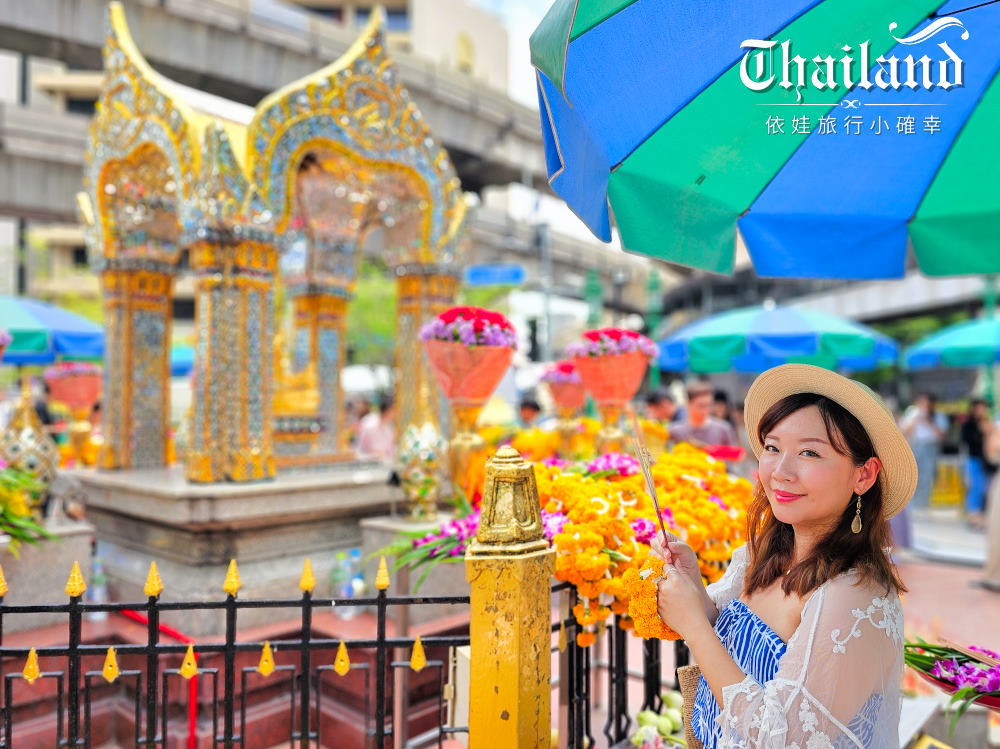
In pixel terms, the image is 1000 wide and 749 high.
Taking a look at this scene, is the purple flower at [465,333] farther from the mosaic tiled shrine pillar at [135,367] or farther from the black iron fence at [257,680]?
the mosaic tiled shrine pillar at [135,367]

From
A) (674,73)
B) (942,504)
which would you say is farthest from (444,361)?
(942,504)

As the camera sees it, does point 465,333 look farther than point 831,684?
Yes

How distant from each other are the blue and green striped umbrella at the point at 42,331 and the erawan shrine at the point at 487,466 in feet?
0.22

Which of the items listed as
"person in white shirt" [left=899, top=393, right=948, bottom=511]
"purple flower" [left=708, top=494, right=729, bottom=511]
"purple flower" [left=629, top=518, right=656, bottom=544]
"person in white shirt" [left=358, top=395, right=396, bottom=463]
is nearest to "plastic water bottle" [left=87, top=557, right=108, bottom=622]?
"person in white shirt" [left=358, top=395, right=396, bottom=463]

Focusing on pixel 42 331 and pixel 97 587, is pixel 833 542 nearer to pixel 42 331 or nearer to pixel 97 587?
pixel 97 587

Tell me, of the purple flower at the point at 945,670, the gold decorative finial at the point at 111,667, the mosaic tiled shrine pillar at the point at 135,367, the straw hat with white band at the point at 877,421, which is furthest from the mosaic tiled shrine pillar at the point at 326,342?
the straw hat with white band at the point at 877,421

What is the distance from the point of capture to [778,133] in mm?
2725

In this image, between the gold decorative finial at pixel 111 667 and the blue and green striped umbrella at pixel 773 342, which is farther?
the blue and green striped umbrella at pixel 773 342

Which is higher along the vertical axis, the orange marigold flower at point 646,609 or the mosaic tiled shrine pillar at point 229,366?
the mosaic tiled shrine pillar at point 229,366

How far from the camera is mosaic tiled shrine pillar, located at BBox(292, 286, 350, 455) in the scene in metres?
8.62

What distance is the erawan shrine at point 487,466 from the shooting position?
6.25 feet

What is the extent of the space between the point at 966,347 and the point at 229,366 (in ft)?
36.2

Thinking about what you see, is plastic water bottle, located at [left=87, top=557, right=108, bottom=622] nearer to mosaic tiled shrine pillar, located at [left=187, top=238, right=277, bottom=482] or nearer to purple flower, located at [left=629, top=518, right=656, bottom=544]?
mosaic tiled shrine pillar, located at [left=187, top=238, right=277, bottom=482]

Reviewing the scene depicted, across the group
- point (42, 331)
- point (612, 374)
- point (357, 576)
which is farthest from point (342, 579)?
point (42, 331)
